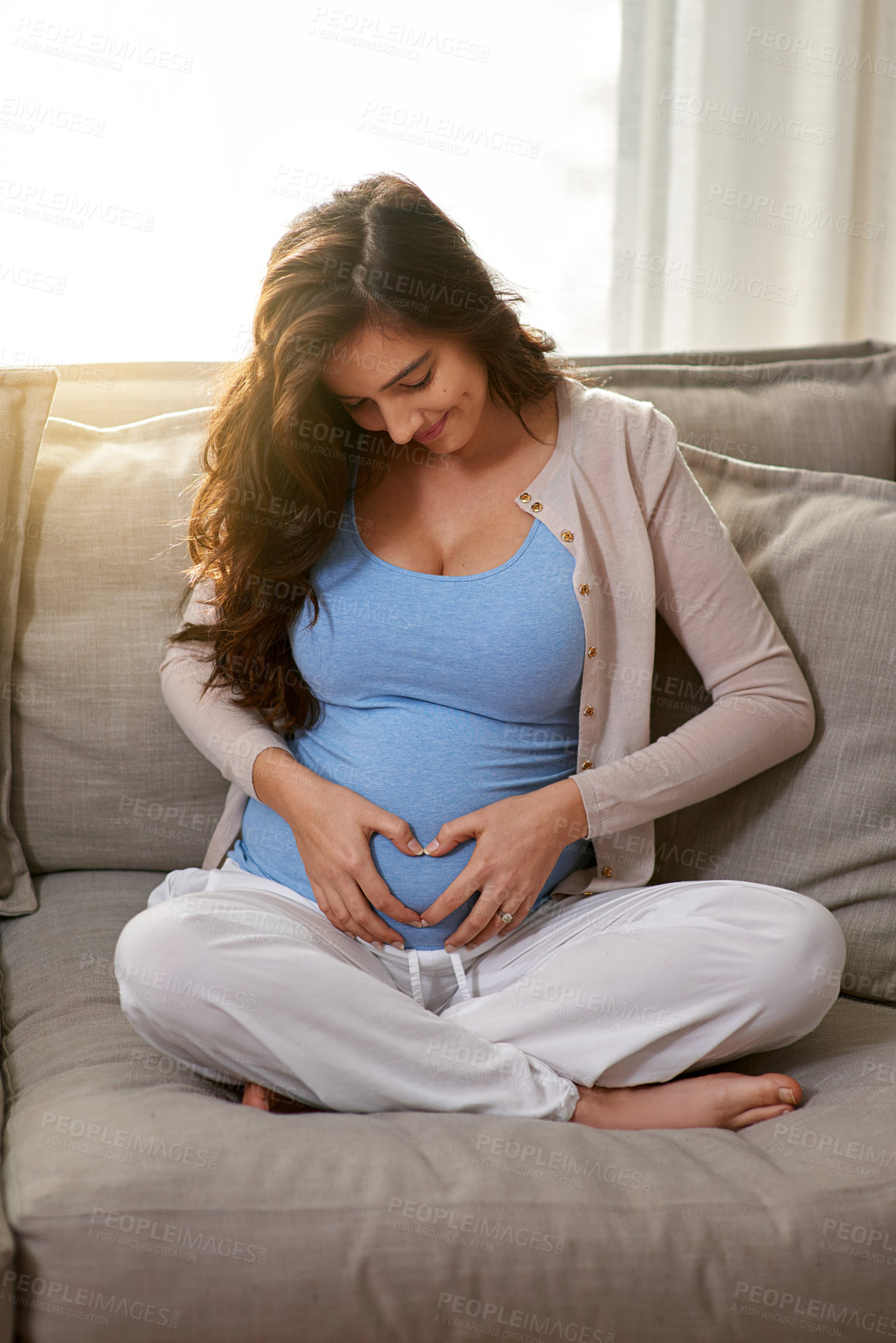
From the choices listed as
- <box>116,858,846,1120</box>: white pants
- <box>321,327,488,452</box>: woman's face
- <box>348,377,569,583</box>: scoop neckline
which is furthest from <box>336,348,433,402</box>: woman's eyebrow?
<box>116,858,846,1120</box>: white pants

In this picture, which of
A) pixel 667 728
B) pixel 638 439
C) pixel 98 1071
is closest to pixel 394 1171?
pixel 98 1071

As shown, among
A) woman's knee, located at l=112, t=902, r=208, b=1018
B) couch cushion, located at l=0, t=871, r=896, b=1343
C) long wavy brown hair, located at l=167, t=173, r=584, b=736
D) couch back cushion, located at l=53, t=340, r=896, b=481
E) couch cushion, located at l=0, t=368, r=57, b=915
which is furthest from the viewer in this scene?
couch back cushion, located at l=53, t=340, r=896, b=481

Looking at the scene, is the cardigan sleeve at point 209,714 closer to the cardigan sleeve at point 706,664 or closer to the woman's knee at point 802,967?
the cardigan sleeve at point 706,664

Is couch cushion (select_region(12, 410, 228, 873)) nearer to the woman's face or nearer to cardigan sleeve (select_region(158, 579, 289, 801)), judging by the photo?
cardigan sleeve (select_region(158, 579, 289, 801))

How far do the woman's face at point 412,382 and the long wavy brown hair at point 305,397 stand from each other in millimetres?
15

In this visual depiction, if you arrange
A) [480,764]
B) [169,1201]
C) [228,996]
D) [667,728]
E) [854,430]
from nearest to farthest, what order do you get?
[169,1201]
[228,996]
[480,764]
[667,728]
[854,430]

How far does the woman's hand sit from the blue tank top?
29 mm

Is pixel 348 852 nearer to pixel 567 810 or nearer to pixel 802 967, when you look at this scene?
pixel 567 810

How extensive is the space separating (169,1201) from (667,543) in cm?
84

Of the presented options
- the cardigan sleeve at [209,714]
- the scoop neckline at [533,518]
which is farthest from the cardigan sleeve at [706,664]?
the cardigan sleeve at [209,714]

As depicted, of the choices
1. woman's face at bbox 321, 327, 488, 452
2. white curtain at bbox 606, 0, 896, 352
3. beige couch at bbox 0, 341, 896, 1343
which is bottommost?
beige couch at bbox 0, 341, 896, 1343

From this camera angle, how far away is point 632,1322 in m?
0.83

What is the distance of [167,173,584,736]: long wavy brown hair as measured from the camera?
1096 mm

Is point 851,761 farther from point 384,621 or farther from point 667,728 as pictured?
point 384,621
